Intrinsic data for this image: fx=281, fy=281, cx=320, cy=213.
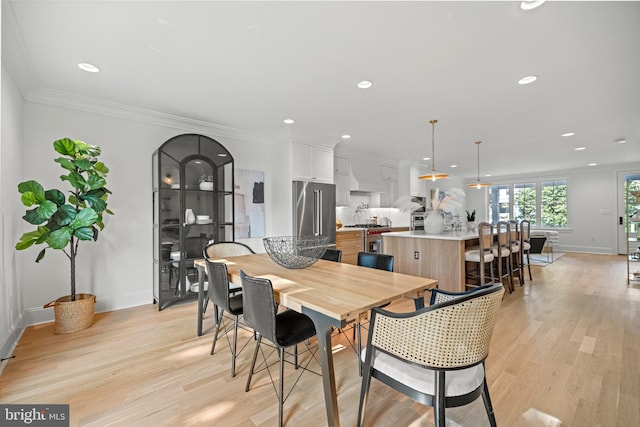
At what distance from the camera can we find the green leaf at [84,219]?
8.35 ft

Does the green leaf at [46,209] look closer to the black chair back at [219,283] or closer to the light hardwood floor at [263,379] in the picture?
the light hardwood floor at [263,379]

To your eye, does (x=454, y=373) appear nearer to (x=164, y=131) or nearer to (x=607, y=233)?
(x=164, y=131)

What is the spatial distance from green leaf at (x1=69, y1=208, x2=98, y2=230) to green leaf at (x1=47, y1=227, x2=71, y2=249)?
69mm

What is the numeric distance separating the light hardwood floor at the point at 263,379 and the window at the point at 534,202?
270 inches

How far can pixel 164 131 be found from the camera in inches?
147

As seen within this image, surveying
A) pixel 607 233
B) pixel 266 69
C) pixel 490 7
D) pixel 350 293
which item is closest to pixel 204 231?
pixel 266 69

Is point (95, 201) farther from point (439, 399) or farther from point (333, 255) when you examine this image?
point (439, 399)

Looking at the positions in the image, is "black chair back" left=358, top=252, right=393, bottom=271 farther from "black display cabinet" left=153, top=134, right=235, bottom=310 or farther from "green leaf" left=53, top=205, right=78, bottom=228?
"green leaf" left=53, top=205, right=78, bottom=228

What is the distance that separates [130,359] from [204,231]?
5.90ft

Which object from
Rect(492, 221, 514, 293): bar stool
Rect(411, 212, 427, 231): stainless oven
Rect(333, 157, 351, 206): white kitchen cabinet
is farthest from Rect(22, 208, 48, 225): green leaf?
Rect(411, 212, 427, 231): stainless oven

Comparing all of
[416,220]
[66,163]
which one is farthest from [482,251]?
[66,163]

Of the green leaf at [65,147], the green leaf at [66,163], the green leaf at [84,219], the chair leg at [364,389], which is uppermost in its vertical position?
the green leaf at [65,147]

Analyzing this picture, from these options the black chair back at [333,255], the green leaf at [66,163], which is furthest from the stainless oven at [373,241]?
the green leaf at [66,163]

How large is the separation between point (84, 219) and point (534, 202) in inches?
434
